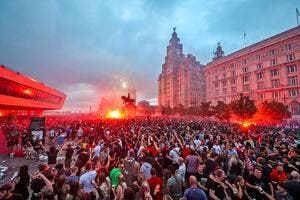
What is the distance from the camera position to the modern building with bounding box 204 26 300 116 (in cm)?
5388

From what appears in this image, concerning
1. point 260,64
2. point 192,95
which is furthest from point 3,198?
point 192,95

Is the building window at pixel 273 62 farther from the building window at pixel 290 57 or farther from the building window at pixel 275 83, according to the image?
the building window at pixel 275 83

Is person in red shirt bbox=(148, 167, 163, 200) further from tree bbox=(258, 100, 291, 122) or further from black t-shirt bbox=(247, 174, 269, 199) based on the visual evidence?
tree bbox=(258, 100, 291, 122)

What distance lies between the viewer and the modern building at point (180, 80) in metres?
117

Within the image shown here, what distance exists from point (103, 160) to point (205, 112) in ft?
178

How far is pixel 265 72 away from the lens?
62.3 m

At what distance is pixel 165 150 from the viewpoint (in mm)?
8656

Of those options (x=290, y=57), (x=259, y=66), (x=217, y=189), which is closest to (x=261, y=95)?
(x=259, y=66)

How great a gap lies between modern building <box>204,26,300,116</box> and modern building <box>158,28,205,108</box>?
1309 inches

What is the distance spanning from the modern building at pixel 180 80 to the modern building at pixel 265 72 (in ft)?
109

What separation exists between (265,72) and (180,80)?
209ft

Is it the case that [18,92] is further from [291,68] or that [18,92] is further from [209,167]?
[291,68]

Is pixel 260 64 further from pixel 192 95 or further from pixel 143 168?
pixel 143 168

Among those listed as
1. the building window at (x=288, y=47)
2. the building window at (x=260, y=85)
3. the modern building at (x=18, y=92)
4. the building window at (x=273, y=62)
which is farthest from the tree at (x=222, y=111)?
the modern building at (x=18, y=92)
